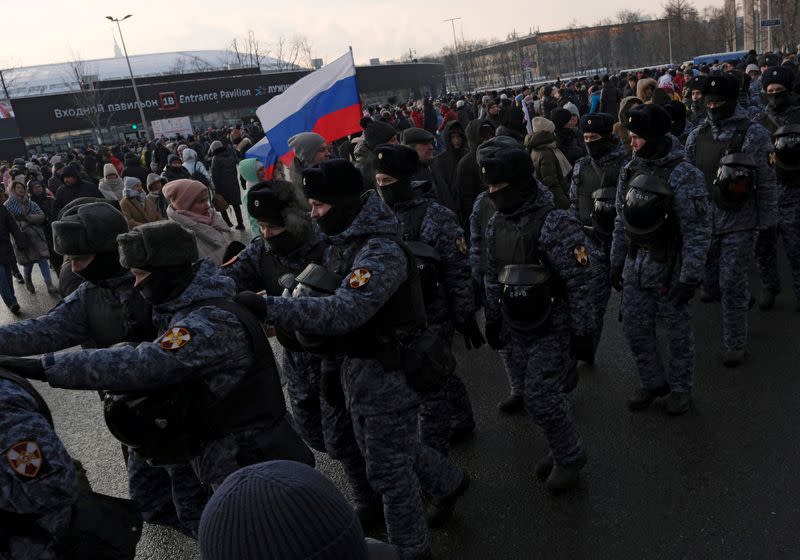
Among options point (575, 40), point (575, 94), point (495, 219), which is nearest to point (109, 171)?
point (495, 219)

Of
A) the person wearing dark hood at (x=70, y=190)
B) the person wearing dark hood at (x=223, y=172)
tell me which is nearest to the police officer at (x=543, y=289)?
the person wearing dark hood at (x=70, y=190)

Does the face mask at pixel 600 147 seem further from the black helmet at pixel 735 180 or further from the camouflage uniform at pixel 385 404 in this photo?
the camouflage uniform at pixel 385 404

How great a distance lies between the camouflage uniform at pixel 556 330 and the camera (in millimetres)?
3469

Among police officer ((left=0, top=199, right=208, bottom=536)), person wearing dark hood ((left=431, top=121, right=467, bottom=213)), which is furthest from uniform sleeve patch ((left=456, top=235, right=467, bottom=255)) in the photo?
person wearing dark hood ((left=431, top=121, right=467, bottom=213))

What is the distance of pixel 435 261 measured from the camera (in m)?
3.96

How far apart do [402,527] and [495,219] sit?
176cm

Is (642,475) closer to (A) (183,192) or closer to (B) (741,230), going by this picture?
(B) (741,230)

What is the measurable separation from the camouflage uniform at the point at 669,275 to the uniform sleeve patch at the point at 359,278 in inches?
88.6

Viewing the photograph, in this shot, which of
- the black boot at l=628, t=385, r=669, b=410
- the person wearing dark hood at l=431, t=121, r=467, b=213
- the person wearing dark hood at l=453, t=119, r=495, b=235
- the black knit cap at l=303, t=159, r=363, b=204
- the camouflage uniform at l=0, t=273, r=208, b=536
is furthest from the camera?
the person wearing dark hood at l=431, t=121, r=467, b=213

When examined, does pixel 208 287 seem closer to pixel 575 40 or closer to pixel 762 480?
pixel 762 480

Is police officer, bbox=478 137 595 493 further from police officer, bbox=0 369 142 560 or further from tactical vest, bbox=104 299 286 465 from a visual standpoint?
police officer, bbox=0 369 142 560

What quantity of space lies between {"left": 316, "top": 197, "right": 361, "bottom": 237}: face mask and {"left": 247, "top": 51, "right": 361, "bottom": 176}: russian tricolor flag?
3.30m

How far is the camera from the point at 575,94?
68.4 ft

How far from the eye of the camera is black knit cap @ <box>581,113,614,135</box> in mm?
4996
